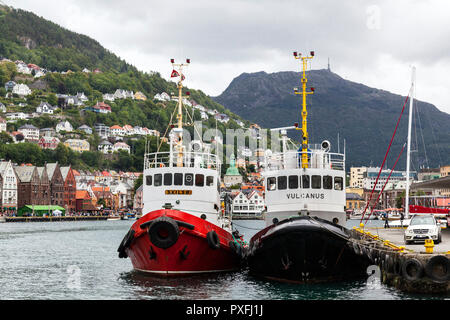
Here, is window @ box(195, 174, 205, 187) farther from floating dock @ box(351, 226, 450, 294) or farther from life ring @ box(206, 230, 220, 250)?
floating dock @ box(351, 226, 450, 294)

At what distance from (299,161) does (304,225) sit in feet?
24.5

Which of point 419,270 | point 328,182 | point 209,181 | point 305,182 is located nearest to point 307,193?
point 305,182

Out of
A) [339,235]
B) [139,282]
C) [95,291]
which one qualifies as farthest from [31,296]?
[339,235]

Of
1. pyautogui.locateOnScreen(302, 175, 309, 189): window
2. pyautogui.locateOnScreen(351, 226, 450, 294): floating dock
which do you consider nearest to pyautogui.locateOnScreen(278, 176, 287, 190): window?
pyautogui.locateOnScreen(302, 175, 309, 189): window

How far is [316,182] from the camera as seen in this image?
3275 cm

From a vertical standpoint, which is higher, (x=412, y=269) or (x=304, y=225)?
(x=304, y=225)

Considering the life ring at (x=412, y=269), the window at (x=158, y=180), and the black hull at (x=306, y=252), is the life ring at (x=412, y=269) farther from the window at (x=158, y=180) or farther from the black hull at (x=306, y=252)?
the window at (x=158, y=180)

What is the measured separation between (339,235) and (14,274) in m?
23.6

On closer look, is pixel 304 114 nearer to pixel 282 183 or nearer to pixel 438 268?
pixel 282 183

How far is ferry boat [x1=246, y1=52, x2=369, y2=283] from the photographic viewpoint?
2886 cm

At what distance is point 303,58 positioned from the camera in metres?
36.9

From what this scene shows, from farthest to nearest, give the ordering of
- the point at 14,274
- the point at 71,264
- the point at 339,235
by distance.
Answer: the point at 71,264
the point at 14,274
the point at 339,235

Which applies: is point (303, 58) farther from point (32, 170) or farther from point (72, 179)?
point (72, 179)

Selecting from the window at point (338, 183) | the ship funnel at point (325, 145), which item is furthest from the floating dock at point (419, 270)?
the ship funnel at point (325, 145)
